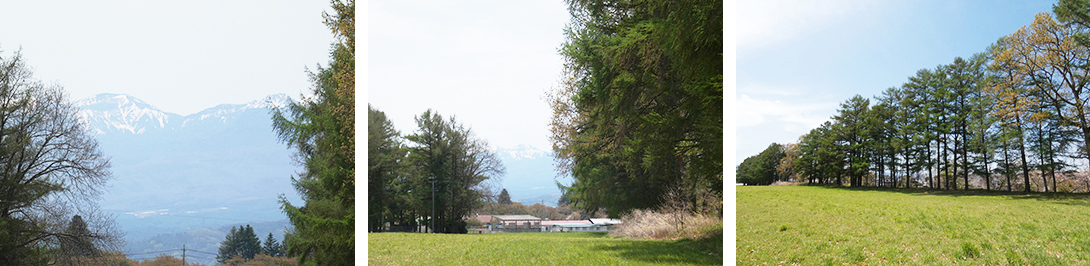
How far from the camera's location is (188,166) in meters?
3.51

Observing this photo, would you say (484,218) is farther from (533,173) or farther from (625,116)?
(625,116)

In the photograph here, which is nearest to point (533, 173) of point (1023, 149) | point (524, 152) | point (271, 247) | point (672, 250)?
point (524, 152)

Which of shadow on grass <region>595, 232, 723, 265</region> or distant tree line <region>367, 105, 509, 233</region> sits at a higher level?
distant tree line <region>367, 105, 509, 233</region>

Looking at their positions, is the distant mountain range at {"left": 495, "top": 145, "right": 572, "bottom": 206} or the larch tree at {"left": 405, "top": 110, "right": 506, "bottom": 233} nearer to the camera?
the distant mountain range at {"left": 495, "top": 145, "right": 572, "bottom": 206}

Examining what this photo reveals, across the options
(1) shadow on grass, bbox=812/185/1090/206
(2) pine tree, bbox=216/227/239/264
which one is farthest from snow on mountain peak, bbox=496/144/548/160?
(1) shadow on grass, bbox=812/185/1090/206

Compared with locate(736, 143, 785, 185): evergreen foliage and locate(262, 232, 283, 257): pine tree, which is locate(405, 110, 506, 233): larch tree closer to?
locate(262, 232, 283, 257): pine tree

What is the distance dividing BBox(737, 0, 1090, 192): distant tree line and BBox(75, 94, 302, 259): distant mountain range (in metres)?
3.41

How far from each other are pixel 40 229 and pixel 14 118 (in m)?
0.60

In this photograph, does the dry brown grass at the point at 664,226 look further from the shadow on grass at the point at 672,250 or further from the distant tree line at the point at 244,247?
the distant tree line at the point at 244,247

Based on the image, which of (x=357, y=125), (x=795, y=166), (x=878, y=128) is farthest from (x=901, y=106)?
(x=357, y=125)

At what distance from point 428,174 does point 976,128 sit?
14.5 feet

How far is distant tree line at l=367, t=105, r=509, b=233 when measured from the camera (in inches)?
205

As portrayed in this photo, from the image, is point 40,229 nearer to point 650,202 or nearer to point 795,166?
point 650,202

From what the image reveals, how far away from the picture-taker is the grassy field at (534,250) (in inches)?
176
